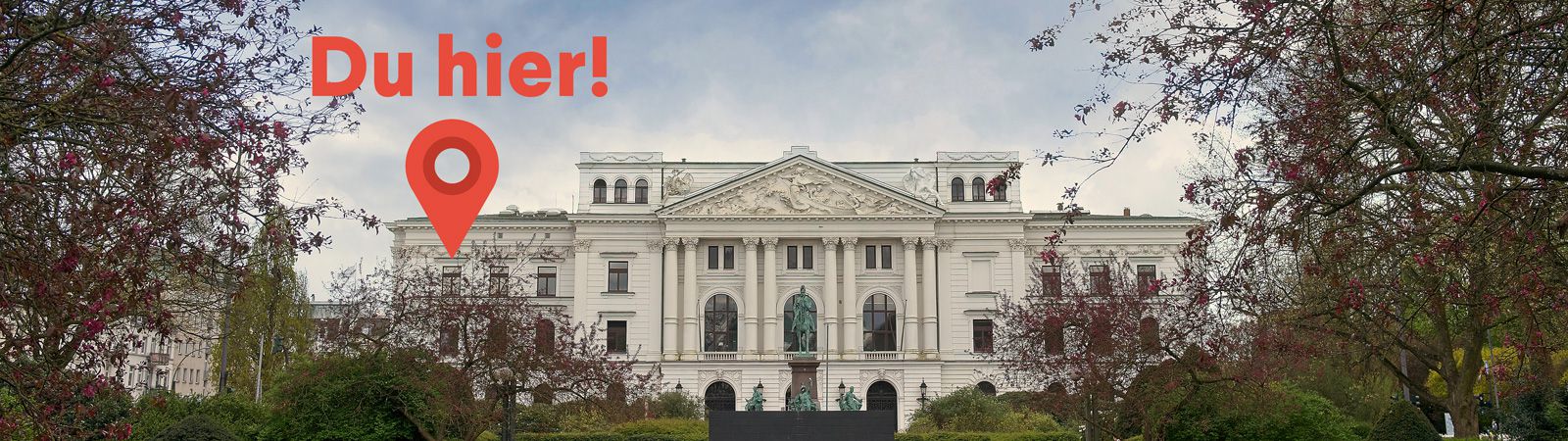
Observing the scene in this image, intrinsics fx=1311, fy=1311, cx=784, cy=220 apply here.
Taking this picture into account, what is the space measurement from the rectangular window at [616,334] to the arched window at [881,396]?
40.3ft

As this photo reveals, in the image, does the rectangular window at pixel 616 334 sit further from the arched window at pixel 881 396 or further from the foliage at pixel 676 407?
the arched window at pixel 881 396

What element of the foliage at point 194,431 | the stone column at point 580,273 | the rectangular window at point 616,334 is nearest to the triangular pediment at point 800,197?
the stone column at point 580,273

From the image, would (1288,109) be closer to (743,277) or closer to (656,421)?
(656,421)

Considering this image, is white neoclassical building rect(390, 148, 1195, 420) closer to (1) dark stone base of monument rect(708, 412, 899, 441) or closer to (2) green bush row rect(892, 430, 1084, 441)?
(2) green bush row rect(892, 430, 1084, 441)

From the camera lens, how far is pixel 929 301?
6406 centimetres

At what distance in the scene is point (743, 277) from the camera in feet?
211

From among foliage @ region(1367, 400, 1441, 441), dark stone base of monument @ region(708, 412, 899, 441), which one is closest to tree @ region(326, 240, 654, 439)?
dark stone base of monument @ region(708, 412, 899, 441)

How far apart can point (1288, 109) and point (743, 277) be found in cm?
5127

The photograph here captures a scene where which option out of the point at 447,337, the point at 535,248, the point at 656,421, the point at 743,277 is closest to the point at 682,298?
the point at 743,277

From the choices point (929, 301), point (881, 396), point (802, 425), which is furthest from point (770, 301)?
A: point (802, 425)

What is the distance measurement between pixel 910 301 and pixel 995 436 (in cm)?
2290

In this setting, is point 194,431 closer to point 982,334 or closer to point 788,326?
point 788,326

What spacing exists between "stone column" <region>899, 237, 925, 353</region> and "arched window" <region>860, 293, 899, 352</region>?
1.09 metres

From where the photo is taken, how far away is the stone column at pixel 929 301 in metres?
63.4
